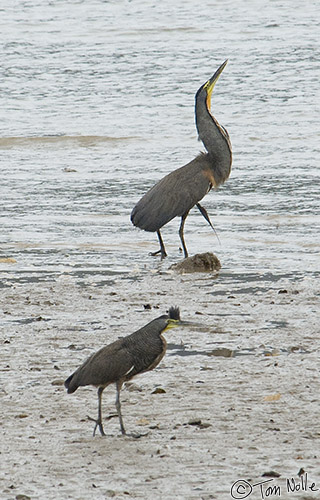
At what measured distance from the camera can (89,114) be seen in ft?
67.7

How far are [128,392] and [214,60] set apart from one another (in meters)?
19.7

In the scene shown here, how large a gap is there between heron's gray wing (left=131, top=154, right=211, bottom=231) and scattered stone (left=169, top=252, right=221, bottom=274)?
33.8 inches

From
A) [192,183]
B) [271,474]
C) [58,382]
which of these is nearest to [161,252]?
[192,183]

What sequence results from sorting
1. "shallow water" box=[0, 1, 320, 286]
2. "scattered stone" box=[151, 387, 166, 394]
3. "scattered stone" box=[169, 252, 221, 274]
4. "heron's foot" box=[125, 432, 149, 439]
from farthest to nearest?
"shallow water" box=[0, 1, 320, 286] < "scattered stone" box=[169, 252, 221, 274] < "scattered stone" box=[151, 387, 166, 394] < "heron's foot" box=[125, 432, 149, 439]

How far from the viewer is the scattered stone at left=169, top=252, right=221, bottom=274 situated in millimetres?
9344

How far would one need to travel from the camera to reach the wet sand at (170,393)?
481 centimetres

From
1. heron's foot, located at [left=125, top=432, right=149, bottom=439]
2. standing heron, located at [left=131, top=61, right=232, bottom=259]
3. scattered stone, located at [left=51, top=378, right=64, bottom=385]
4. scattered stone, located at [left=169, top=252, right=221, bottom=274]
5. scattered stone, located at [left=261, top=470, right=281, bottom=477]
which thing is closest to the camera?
scattered stone, located at [left=261, top=470, right=281, bottom=477]

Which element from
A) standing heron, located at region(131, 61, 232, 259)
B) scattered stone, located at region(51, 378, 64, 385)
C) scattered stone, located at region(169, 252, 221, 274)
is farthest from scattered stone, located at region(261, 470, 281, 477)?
standing heron, located at region(131, 61, 232, 259)

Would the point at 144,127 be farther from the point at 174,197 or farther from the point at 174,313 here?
the point at 174,313

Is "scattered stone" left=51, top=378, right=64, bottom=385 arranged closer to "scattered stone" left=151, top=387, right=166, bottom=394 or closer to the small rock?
"scattered stone" left=151, top=387, right=166, bottom=394

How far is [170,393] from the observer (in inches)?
237

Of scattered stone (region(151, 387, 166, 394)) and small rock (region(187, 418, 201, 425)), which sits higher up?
small rock (region(187, 418, 201, 425))

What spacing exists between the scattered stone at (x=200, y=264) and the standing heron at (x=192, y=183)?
2.12ft

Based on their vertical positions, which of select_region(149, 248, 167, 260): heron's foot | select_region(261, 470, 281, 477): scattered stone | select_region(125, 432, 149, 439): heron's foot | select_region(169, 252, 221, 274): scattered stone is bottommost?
select_region(149, 248, 167, 260): heron's foot
